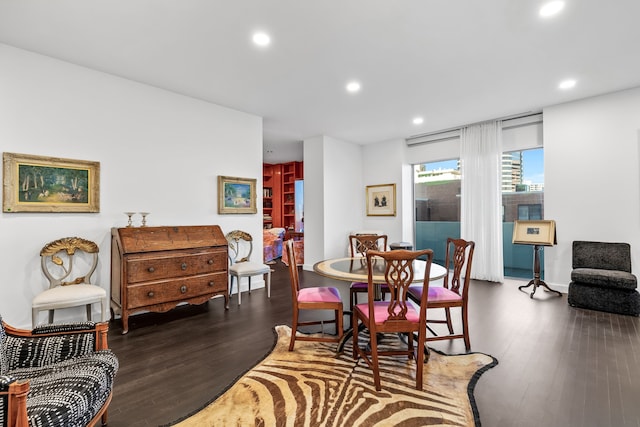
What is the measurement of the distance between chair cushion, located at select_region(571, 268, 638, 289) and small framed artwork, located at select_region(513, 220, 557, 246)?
0.67 m

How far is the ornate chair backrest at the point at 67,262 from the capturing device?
124 inches

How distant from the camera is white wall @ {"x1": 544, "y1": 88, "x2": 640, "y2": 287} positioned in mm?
4145

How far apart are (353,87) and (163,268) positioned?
10.7 feet

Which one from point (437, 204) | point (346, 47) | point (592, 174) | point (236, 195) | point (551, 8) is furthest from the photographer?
point (437, 204)

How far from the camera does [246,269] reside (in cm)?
430

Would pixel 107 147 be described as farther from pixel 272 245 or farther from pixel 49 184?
pixel 272 245

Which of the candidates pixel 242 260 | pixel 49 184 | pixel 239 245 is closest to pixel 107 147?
pixel 49 184

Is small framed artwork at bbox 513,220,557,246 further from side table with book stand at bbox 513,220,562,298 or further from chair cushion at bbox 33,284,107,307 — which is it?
chair cushion at bbox 33,284,107,307

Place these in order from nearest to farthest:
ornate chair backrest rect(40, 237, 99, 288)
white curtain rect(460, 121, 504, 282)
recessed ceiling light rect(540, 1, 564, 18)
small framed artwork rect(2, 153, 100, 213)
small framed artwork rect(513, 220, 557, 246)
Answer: recessed ceiling light rect(540, 1, 564, 18)
small framed artwork rect(2, 153, 100, 213)
ornate chair backrest rect(40, 237, 99, 288)
small framed artwork rect(513, 220, 557, 246)
white curtain rect(460, 121, 504, 282)

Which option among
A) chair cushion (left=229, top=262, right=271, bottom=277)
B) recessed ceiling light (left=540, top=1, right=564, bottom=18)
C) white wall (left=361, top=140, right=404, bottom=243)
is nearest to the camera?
recessed ceiling light (left=540, top=1, right=564, bottom=18)

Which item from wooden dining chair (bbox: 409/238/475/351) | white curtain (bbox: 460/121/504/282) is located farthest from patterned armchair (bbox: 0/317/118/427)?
white curtain (bbox: 460/121/504/282)

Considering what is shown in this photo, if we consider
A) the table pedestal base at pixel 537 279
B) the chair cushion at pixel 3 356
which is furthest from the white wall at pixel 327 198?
the chair cushion at pixel 3 356

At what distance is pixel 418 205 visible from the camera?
708 cm

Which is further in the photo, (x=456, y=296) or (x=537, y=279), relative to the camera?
(x=537, y=279)
